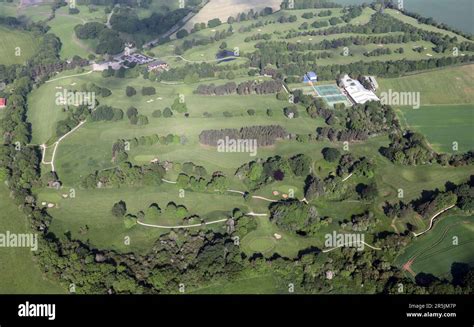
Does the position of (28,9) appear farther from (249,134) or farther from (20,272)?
(20,272)

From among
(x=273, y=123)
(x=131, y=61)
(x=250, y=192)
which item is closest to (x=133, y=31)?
(x=131, y=61)

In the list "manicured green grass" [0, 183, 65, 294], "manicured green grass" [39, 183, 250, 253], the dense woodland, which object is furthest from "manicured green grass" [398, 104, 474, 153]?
"manicured green grass" [0, 183, 65, 294]

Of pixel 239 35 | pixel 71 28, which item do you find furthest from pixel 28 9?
pixel 239 35

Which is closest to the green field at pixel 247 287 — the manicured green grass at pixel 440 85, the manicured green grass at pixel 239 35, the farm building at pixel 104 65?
the manicured green grass at pixel 440 85

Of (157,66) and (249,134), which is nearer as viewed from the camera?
(249,134)

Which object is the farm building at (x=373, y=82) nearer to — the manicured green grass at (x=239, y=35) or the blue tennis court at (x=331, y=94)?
the blue tennis court at (x=331, y=94)
